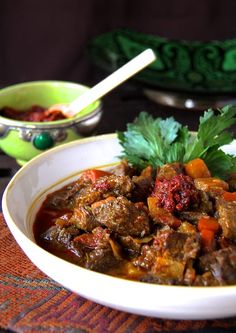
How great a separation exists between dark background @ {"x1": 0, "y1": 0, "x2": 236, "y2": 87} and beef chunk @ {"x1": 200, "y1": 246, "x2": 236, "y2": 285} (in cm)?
330

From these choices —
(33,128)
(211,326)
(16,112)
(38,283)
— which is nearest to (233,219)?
(211,326)

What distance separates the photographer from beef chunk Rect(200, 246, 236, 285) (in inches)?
70.9

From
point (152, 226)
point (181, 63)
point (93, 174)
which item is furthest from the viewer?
point (181, 63)

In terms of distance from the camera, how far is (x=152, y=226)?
2.10 m

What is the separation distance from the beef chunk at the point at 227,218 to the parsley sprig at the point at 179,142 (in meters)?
0.39

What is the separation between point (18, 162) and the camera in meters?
3.09

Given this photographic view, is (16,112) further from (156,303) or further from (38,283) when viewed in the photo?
(156,303)

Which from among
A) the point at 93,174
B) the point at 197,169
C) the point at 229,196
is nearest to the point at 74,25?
the point at 93,174

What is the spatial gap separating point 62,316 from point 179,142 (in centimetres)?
107

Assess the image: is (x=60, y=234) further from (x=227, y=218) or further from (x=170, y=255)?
(x=227, y=218)

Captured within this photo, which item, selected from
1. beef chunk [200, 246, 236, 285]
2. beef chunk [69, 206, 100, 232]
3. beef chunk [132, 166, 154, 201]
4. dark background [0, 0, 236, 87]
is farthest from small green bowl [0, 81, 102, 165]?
dark background [0, 0, 236, 87]

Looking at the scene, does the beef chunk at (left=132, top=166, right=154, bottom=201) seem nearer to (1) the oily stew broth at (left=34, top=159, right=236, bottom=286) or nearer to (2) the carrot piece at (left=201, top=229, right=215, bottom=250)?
(1) the oily stew broth at (left=34, top=159, right=236, bottom=286)

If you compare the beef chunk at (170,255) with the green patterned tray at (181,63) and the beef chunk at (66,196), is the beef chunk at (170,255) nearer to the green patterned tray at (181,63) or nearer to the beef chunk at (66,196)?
the beef chunk at (66,196)

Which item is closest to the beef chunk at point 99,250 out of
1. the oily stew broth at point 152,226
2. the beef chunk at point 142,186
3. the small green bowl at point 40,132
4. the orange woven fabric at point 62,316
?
the oily stew broth at point 152,226
